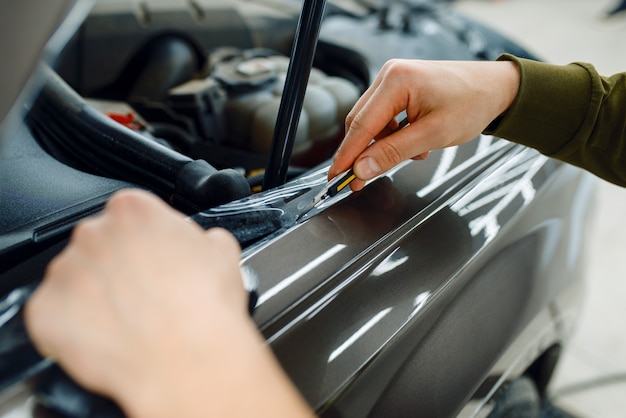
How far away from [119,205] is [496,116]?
569mm

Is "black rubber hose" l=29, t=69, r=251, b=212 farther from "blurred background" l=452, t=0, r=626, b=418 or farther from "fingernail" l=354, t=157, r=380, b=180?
"blurred background" l=452, t=0, r=626, b=418

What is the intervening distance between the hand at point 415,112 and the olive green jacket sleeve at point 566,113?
5 centimetres

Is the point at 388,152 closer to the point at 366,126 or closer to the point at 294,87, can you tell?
the point at 366,126

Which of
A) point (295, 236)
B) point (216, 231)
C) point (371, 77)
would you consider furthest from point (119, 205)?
point (371, 77)

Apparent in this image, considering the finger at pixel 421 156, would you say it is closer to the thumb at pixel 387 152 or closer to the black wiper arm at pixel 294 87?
the thumb at pixel 387 152

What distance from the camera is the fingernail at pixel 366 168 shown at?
26.5 inches

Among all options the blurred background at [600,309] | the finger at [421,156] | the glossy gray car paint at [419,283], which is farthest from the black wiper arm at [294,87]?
the blurred background at [600,309]

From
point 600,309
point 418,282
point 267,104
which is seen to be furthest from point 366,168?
point 600,309

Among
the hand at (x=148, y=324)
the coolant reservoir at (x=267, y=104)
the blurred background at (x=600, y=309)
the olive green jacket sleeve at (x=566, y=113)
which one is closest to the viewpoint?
the hand at (x=148, y=324)

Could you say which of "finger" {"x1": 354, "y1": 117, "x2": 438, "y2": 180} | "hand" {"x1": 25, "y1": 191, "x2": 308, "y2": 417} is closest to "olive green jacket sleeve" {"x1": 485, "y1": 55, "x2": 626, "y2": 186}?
"finger" {"x1": 354, "y1": 117, "x2": 438, "y2": 180}

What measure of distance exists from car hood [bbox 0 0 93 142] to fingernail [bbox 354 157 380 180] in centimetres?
35

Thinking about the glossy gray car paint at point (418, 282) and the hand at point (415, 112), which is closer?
the glossy gray car paint at point (418, 282)

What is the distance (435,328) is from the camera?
0.62 meters

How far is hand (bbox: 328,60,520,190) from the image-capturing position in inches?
27.4
